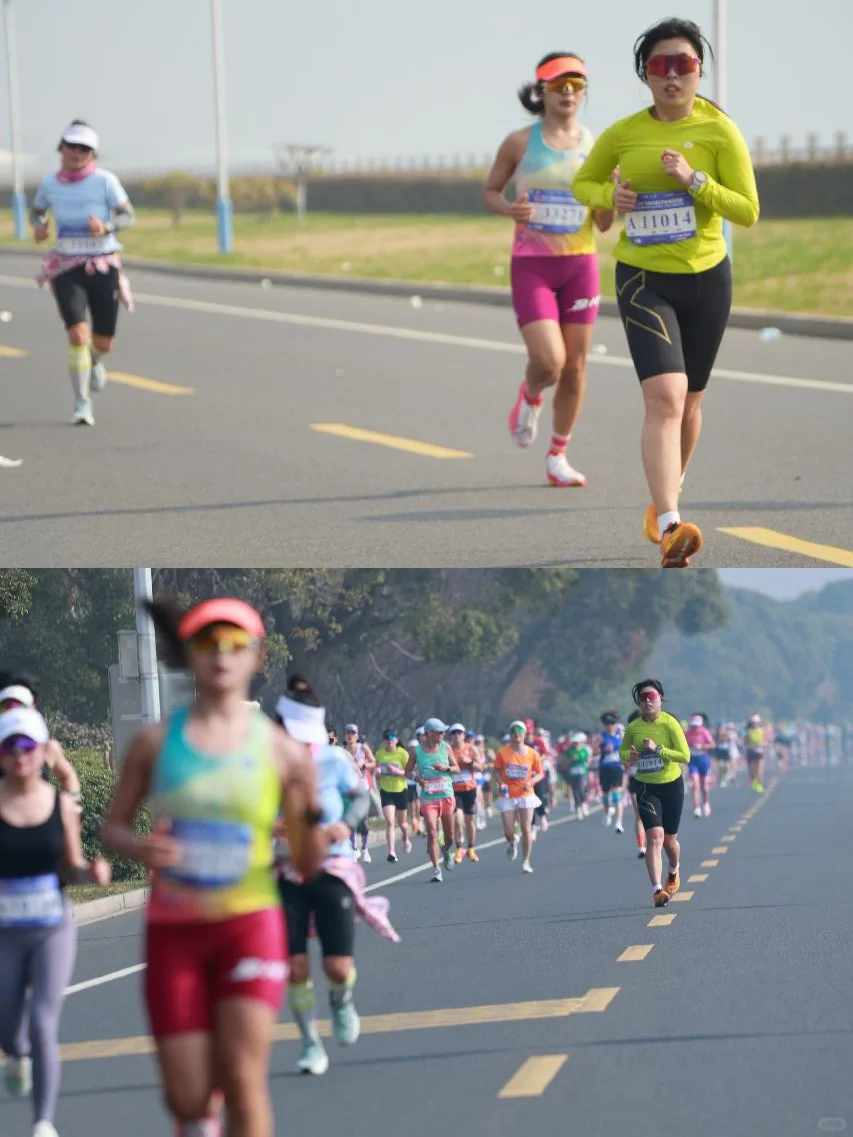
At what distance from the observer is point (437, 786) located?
15156 millimetres

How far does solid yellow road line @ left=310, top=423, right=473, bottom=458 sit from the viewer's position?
15.9 m

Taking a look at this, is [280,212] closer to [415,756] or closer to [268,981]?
[415,756]

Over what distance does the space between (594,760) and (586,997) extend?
2565 cm

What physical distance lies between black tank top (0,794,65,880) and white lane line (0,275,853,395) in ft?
43.7

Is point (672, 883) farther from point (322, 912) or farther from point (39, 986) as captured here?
point (39, 986)

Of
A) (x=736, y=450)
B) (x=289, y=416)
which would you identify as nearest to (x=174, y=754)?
(x=736, y=450)

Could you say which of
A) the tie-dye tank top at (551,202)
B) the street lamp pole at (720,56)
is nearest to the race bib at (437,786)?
the tie-dye tank top at (551,202)

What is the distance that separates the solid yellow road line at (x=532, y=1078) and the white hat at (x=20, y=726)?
195 centimetres

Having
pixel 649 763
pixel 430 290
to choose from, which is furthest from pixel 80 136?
pixel 430 290

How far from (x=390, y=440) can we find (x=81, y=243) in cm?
260

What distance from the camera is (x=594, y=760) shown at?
1411 inches

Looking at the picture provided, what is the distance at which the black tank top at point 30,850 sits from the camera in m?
6.61

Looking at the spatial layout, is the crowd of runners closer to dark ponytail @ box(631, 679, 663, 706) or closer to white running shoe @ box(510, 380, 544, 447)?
dark ponytail @ box(631, 679, 663, 706)

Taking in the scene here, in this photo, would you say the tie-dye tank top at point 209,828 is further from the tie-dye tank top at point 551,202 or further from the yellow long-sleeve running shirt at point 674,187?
the tie-dye tank top at point 551,202
